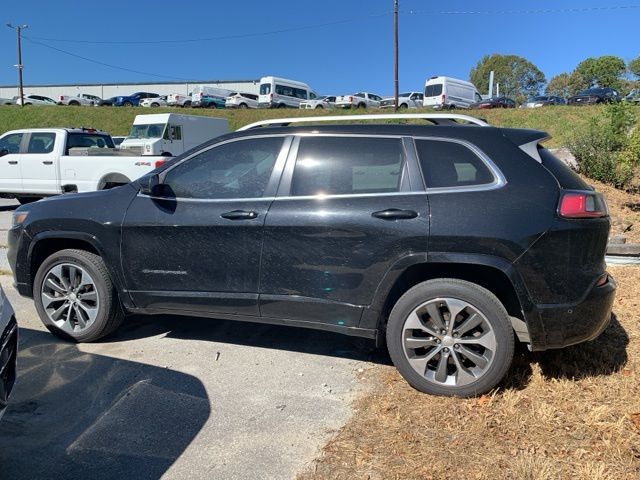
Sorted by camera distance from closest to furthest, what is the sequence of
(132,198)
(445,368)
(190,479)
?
(190,479)
(445,368)
(132,198)

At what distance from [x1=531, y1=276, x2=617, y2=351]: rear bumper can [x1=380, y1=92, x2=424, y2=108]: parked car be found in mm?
38435

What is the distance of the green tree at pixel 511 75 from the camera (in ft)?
286

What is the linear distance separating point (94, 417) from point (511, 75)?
9521 cm

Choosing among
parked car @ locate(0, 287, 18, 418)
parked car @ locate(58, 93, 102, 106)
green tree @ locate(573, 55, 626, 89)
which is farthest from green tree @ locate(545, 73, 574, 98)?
parked car @ locate(0, 287, 18, 418)

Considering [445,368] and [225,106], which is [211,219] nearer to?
[445,368]

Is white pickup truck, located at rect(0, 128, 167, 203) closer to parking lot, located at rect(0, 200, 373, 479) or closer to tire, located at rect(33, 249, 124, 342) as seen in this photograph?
tire, located at rect(33, 249, 124, 342)

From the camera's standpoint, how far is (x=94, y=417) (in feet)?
10.6

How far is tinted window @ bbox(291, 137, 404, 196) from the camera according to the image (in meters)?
3.56

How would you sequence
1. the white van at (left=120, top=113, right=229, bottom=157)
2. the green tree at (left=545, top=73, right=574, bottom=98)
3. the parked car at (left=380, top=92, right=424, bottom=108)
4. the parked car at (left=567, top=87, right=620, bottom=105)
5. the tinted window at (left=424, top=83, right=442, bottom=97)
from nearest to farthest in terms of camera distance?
the white van at (left=120, top=113, right=229, bottom=157)
the parked car at (left=567, top=87, right=620, bottom=105)
the tinted window at (left=424, top=83, right=442, bottom=97)
the parked car at (left=380, top=92, right=424, bottom=108)
the green tree at (left=545, top=73, right=574, bottom=98)

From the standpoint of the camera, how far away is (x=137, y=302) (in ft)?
13.4

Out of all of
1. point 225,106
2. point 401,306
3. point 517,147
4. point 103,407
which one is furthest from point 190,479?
point 225,106

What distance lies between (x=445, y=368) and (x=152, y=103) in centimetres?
4861

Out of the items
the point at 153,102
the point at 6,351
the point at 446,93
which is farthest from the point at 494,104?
the point at 6,351

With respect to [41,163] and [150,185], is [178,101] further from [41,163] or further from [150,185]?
[150,185]
